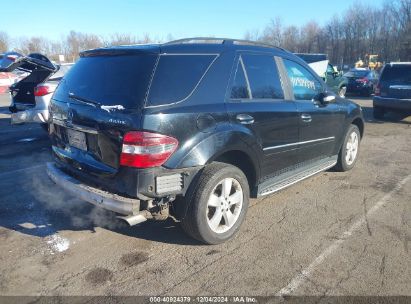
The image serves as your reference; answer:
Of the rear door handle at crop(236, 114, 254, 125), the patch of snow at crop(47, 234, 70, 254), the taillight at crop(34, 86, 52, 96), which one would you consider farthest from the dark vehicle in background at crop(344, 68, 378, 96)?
the patch of snow at crop(47, 234, 70, 254)

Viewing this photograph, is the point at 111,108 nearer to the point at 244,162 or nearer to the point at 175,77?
the point at 175,77

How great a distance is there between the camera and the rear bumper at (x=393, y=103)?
10812mm

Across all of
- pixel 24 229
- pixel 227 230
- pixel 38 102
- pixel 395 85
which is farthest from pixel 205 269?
pixel 395 85

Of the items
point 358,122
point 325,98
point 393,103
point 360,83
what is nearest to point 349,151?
point 358,122

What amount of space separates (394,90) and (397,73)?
0.65m

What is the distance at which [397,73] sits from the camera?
37.4 feet

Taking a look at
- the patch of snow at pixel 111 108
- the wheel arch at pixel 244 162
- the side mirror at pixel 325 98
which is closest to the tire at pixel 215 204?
the wheel arch at pixel 244 162

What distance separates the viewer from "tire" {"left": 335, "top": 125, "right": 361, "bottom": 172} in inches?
231

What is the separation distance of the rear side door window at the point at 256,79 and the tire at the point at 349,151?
2.00 m

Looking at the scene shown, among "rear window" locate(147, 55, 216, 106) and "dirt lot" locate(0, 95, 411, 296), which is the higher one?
"rear window" locate(147, 55, 216, 106)

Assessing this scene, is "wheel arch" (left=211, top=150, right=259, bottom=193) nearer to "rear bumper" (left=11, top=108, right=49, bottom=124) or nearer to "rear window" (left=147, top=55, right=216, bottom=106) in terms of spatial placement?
"rear window" (left=147, top=55, right=216, bottom=106)

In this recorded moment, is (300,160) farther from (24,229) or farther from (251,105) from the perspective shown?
(24,229)

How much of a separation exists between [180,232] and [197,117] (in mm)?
1330

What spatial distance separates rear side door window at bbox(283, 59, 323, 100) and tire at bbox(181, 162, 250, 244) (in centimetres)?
156
